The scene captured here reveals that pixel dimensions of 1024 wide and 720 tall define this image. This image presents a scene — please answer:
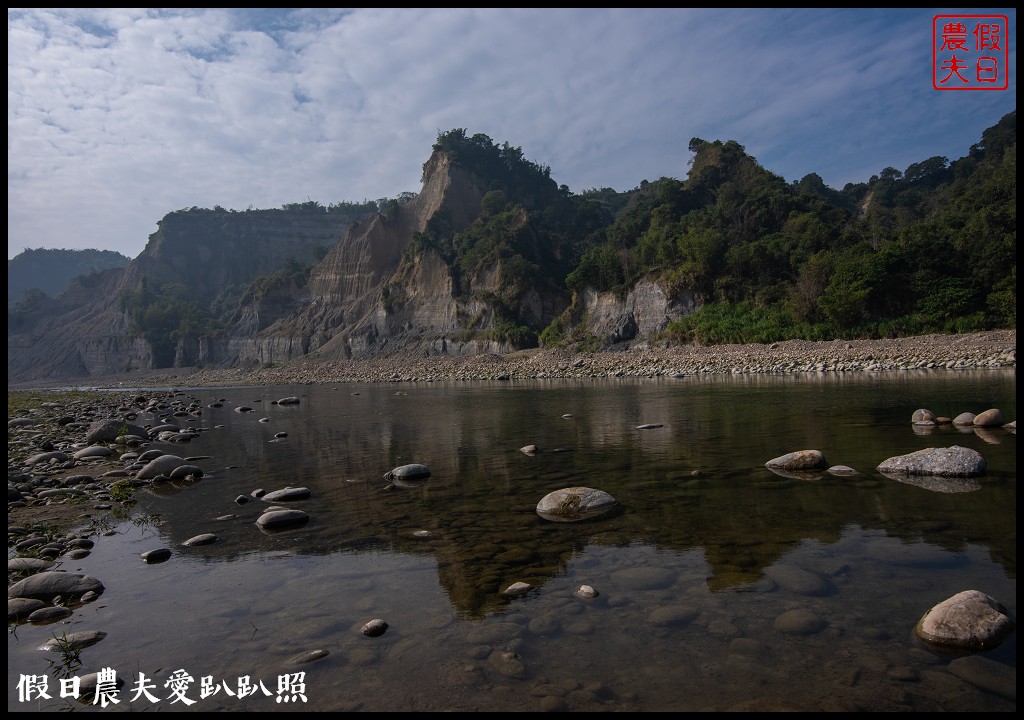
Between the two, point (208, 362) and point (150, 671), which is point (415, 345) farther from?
point (150, 671)

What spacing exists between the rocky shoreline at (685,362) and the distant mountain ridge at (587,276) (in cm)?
426

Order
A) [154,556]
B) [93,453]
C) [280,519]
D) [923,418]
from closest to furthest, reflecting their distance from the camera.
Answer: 1. [154,556]
2. [280,519]
3. [923,418]
4. [93,453]

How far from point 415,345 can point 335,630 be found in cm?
7355

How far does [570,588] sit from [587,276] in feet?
210

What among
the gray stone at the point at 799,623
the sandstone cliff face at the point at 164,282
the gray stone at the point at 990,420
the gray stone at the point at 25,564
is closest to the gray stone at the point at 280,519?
the gray stone at the point at 25,564

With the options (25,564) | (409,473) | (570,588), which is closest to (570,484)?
(409,473)

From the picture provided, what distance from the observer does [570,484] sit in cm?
963

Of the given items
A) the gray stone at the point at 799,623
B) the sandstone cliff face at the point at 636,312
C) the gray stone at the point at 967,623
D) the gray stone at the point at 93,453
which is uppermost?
the sandstone cliff face at the point at 636,312

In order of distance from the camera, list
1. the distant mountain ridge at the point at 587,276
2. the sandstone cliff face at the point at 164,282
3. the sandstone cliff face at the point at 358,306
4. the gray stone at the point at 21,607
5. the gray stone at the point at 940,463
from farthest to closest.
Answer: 1. the sandstone cliff face at the point at 164,282
2. the sandstone cliff face at the point at 358,306
3. the distant mountain ridge at the point at 587,276
4. the gray stone at the point at 940,463
5. the gray stone at the point at 21,607

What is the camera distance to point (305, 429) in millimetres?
20312

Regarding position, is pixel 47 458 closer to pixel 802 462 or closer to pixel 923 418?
pixel 802 462

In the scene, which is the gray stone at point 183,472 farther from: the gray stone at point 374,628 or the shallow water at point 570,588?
the gray stone at point 374,628

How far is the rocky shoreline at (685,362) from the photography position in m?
30.6

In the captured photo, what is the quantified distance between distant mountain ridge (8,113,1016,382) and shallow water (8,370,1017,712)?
37640 mm
